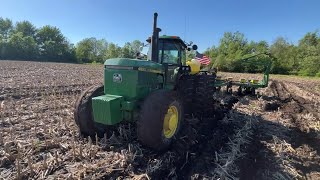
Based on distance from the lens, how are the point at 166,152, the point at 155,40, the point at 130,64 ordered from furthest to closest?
the point at 155,40, the point at 130,64, the point at 166,152

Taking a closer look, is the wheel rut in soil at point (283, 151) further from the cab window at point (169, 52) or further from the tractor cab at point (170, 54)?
the cab window at point (169, 52)

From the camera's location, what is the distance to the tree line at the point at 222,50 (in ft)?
140

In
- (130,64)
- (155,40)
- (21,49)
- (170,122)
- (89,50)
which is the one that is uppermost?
(89,50)

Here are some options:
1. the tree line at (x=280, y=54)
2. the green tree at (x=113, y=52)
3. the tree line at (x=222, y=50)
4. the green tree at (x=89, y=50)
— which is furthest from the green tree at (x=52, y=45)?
the tree line at (x=280, y=54)

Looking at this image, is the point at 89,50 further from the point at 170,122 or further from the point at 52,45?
the point at 170,122

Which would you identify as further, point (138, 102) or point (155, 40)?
point (155, 40)

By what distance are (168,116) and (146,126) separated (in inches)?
28.5

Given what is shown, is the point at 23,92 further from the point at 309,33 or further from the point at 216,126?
the point at 309,33

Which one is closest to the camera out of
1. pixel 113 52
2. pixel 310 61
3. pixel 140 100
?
pixel 140 100

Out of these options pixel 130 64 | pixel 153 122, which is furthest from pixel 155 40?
pixel 153 122

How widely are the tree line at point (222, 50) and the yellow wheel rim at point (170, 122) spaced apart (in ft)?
78.2

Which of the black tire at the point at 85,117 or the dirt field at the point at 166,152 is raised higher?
the black tire at the point at 85,117

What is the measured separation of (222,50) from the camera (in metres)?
61.5

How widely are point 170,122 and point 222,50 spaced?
58516 millimetres
